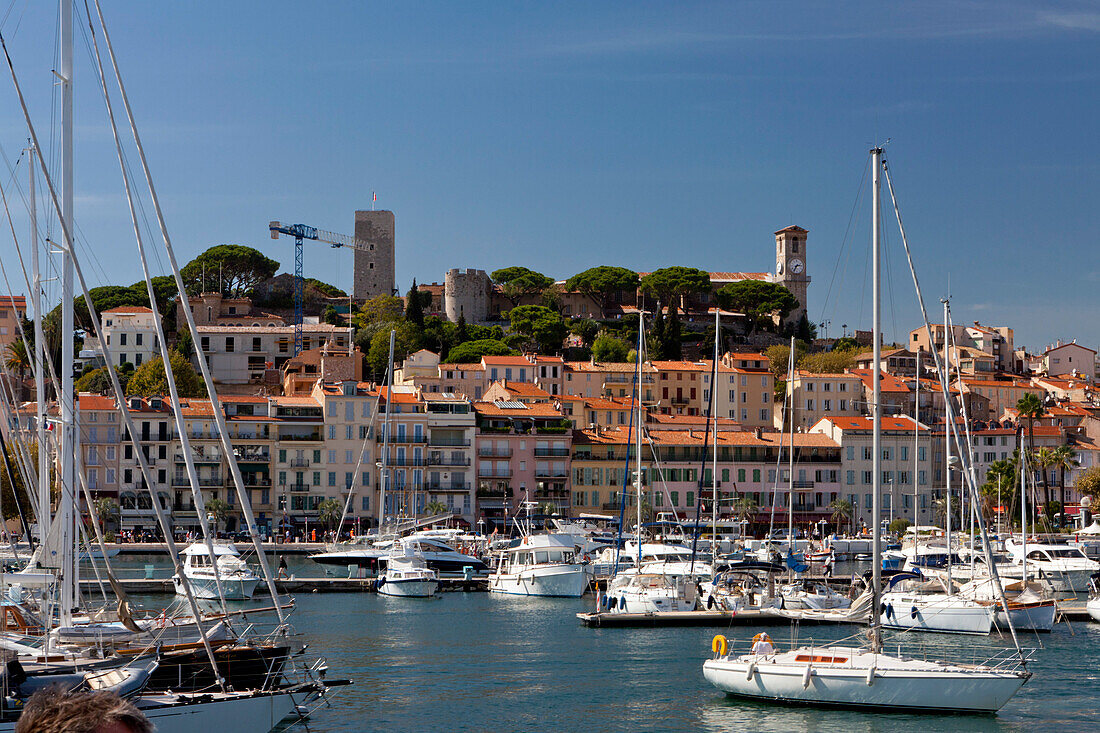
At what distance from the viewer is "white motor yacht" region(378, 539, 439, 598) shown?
158 ft

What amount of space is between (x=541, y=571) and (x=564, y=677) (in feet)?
Answer: 61.5

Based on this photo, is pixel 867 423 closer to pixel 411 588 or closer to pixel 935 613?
pixel 411 588

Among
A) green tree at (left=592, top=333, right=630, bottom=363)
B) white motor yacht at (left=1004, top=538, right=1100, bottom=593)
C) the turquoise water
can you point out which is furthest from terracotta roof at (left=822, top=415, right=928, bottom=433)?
the turquoise water

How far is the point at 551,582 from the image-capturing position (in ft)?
159

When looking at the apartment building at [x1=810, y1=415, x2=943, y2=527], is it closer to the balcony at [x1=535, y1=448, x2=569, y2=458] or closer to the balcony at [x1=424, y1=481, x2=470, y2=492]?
the balcony at [x1=535, y1=448, x2=569, y2=458]

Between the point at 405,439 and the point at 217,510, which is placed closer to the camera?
the point at 217,510

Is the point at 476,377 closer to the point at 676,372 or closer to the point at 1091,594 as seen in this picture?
the point at 676,372

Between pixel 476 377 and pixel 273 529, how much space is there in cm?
2861

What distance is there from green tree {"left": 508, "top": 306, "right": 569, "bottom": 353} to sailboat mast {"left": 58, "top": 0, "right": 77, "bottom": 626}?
3723 inches

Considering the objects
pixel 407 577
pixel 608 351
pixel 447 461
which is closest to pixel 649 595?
pixel 407 577

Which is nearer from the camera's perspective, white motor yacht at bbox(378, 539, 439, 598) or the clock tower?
white motor yacht at bbox(378, 539, 439, 598)

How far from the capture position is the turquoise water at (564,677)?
2427cm

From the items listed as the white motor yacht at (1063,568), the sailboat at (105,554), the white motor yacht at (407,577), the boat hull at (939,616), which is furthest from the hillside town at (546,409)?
the sailboat at (105,554)

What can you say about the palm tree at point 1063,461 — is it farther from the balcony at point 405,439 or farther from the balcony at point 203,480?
the balcony at point 203,480
